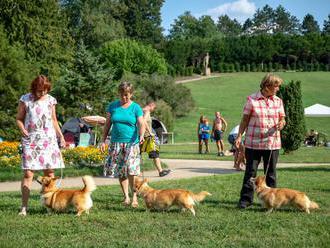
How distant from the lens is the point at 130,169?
308 inches

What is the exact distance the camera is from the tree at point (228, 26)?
169625 millimetres

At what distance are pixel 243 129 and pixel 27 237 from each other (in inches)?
133

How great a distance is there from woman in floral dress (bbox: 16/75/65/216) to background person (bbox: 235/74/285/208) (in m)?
2.64

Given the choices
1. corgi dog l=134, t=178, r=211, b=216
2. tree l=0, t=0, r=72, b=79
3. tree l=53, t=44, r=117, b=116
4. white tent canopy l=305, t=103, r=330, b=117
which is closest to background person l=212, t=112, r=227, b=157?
corgi dog l=134, t=178, r=211, b=216

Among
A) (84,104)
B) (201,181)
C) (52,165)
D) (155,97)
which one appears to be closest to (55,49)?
(155,97)

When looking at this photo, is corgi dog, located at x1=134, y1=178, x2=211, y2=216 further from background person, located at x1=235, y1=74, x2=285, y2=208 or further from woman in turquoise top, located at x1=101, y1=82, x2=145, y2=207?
background person, located at x1=235, y1=74, x2=285, y2=208

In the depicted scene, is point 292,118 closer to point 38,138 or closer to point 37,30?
point 38,138

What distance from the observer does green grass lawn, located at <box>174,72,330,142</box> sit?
44778 mm

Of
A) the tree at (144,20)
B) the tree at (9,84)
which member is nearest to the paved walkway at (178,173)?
the tree at (9,84)

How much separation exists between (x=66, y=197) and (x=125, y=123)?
144 cm

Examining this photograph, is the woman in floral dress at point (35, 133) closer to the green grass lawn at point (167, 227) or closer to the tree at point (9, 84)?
the green grass lawn at point (167, 227)

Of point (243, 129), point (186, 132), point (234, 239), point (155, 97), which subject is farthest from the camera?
point (155, 97)

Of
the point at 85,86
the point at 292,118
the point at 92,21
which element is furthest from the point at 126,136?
the point at 92,21

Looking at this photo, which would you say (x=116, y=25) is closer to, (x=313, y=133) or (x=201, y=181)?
(x=313, y=133)
